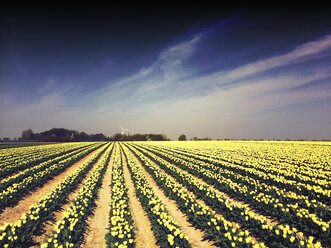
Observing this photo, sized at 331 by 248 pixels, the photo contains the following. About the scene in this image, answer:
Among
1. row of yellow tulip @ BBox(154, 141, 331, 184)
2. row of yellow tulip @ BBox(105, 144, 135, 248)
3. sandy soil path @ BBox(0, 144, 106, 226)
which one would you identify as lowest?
row of yellow tulip @ BBox(154, 141, 331, 184)

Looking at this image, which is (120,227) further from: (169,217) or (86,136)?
(86,136)

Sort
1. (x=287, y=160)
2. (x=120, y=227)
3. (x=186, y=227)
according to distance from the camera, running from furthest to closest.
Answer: (x=287, y=160) → (x=186, y=227) → (x=120, y=227)

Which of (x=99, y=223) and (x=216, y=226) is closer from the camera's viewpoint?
(x=216, y=226)

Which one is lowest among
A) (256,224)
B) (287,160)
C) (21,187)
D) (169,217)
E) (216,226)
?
(287,160)

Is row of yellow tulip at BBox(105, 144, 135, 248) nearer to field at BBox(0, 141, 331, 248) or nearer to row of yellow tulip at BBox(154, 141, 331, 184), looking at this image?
field at BBox(0, 141, 331, 248)

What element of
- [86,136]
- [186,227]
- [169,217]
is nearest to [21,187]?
[169,217]

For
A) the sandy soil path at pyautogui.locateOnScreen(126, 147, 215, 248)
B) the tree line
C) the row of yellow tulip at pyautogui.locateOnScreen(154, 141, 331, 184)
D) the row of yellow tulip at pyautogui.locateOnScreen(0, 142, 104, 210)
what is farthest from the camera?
the tree line

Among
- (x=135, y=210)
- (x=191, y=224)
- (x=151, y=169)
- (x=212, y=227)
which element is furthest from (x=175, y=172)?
(x=212, y=227)

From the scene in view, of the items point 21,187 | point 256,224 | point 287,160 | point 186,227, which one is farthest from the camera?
point 287,160

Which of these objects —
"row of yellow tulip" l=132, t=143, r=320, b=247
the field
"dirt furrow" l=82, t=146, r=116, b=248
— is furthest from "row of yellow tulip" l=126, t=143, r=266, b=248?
"dirt furrow" l=82, t=146, r=116, b=248

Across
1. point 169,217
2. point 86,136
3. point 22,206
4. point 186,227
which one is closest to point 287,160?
point 186,227

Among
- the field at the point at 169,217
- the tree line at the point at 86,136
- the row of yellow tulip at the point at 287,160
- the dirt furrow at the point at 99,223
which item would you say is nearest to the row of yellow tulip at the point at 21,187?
A: the field at the point at 169,217

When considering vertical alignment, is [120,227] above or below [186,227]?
above

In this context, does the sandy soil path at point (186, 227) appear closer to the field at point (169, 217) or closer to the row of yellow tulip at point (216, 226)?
the field at point (169, 217)
